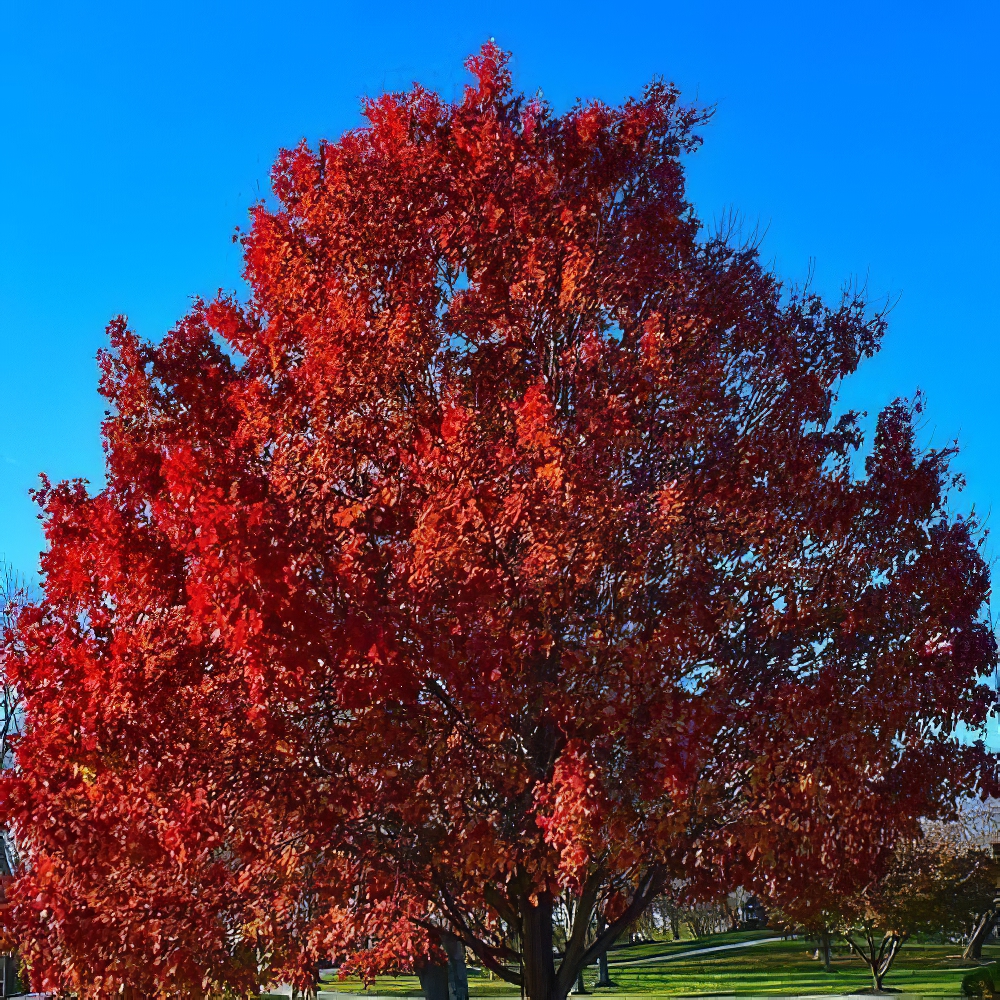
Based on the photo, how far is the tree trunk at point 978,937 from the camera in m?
50.4

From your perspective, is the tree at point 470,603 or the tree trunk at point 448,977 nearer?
the tree at point 470,603

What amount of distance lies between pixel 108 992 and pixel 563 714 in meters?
4.86

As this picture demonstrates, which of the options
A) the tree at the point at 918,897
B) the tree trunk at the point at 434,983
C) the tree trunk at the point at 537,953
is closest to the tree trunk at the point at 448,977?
the tree trunk at the point at 434,983

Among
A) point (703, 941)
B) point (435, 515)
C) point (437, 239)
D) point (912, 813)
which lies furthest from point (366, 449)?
point (703, 941)

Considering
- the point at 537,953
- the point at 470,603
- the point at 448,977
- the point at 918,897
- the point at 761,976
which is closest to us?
the point at 470,603

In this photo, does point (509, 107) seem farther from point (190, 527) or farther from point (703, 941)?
point (703, 941)

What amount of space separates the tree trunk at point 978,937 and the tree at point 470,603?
151 feet

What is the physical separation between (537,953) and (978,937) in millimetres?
49856

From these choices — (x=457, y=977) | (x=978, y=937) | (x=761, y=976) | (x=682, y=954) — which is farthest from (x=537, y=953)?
(x=682, y=954)

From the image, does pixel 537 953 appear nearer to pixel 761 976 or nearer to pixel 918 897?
pixel 918 897

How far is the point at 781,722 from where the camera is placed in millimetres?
9375

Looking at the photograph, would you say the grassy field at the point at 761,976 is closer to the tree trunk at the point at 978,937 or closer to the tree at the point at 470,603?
the tree trunk at the point at 978,937

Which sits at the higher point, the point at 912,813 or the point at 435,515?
the point at 435,515

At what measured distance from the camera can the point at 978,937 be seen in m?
52.1
